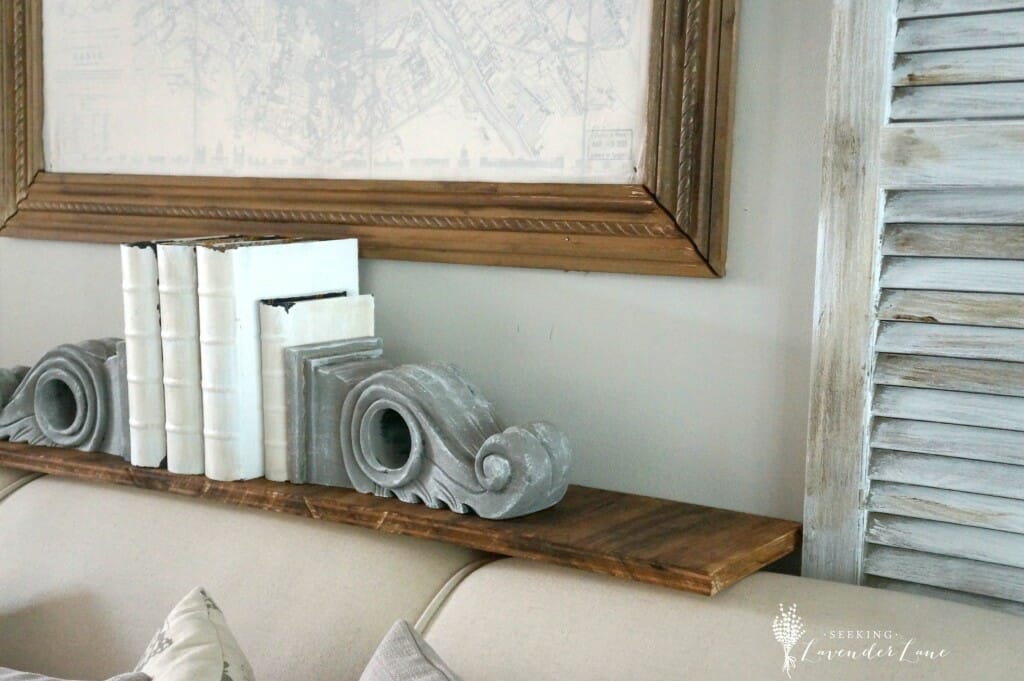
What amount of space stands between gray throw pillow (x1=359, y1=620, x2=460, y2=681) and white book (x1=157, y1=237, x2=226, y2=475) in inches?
19.0

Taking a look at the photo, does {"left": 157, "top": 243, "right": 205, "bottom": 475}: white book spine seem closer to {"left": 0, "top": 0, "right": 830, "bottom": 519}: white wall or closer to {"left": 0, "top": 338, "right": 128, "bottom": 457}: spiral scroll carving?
{"left": 0, "top": 338, "right": 128, "bottom": 457}: spiral scroll carving

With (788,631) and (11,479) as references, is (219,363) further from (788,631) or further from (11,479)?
(788,631)

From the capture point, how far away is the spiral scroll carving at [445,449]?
1.20 meters

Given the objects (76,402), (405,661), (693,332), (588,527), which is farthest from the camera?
(76,402)

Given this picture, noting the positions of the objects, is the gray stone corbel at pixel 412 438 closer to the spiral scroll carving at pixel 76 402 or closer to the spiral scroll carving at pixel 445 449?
the spiral scroll carving at pixel 445 449

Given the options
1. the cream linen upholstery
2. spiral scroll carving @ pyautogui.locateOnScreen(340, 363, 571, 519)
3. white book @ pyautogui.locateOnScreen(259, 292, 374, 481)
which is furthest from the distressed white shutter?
the cream linen upholstery

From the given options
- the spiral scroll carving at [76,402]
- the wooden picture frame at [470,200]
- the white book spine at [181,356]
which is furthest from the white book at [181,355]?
the wooden picture frame at [470,200]

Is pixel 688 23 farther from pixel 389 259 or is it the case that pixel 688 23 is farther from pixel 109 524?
pixel 109 524

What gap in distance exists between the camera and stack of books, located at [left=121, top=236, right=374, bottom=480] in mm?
1356

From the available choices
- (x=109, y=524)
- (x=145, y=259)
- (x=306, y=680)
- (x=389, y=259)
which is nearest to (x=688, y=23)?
(x=389, y=259)

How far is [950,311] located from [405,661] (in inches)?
22.9

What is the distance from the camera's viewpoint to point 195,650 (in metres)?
1.06

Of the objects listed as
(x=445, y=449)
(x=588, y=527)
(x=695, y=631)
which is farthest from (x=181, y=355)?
(x=695, y=631)

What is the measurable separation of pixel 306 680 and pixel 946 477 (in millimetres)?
656
